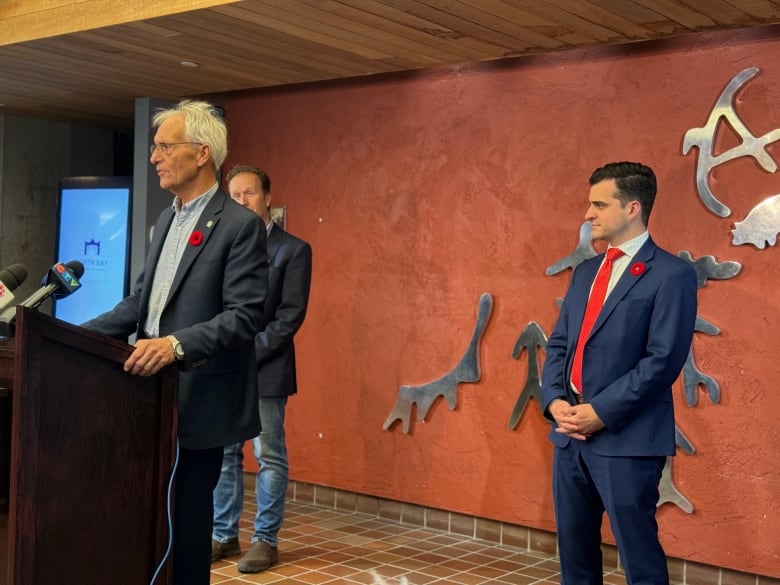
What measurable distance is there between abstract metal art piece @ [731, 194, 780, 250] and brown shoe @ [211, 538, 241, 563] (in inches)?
98.4

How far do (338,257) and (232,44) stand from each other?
52.3 inches

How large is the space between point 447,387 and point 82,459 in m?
2.81

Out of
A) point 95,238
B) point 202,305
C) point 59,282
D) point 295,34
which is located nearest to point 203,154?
point 202,305

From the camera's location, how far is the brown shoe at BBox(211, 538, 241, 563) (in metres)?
4.63

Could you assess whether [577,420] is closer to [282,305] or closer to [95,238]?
[282,305]

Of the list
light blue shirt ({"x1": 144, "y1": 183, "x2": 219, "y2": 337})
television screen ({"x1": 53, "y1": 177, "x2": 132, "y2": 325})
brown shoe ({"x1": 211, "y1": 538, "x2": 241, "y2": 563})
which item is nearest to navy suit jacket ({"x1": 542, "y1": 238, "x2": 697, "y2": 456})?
light blue shirt ({"x1": 144, "y1": 183, "x2": 219, "y2": 337})

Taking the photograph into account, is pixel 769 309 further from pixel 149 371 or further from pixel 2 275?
pixel 2 275

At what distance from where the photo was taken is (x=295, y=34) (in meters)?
4.63

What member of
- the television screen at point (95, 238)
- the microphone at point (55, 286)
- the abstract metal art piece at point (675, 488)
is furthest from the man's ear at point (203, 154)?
the television screen at point (95, 238)

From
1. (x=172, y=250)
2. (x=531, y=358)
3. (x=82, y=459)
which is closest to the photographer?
(x=82, y=459)

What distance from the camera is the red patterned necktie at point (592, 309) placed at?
131 inches

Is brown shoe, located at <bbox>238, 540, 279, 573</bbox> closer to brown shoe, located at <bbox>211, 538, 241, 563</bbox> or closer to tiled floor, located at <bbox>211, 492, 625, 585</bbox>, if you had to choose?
tiled floor, located at <bbox>211, 492, 625, 585</bbox>

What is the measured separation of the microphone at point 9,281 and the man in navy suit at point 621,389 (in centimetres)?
163

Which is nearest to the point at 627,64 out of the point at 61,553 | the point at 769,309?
the point at 769,309
